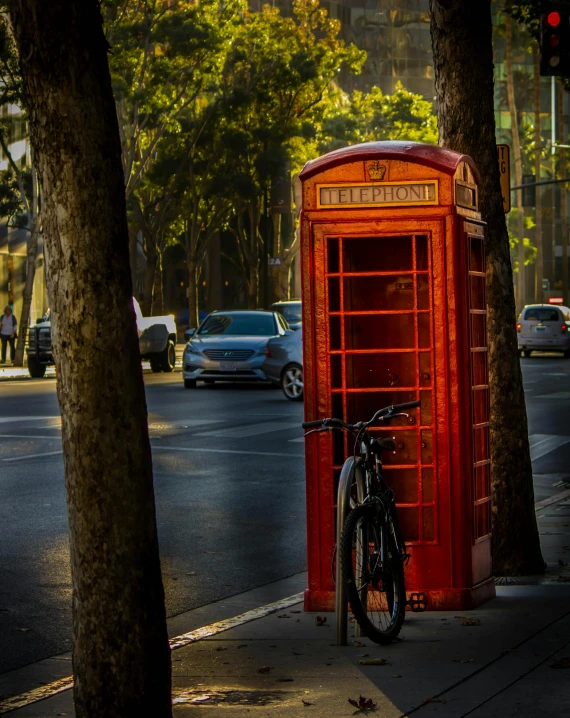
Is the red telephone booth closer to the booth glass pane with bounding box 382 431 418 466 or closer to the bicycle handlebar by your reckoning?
the booth glass pane with bounding box 382 431 418 466

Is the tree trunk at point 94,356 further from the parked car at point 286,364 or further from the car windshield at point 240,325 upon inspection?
the car windshield at point 240,325

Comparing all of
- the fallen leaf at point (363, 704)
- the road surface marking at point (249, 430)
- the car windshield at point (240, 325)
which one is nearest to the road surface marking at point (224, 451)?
the road surface marking at point (249, 430)

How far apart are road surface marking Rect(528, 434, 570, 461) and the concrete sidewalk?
8.46m

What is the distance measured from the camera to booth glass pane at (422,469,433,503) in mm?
7215

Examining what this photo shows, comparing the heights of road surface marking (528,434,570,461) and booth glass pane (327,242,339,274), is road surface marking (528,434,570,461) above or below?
below

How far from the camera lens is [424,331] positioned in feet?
24.0

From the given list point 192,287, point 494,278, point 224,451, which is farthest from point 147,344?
point 494,278

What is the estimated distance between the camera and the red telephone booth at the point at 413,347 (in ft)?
23.2

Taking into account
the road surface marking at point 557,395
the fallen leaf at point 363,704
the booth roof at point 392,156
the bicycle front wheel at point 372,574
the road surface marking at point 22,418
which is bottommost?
the road surface marking at point 557,395

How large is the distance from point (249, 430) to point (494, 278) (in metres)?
10.4

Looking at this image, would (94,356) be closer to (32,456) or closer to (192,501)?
(192,501)

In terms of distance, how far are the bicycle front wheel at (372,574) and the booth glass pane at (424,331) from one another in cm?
117

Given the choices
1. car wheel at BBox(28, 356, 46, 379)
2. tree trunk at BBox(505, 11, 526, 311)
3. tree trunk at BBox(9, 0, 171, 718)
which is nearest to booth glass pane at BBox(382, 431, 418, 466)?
tree trunk at BBox(9, 0, 171, 718)

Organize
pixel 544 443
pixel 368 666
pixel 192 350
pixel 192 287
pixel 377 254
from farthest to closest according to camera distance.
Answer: pixel 192 287 < pixel 192 350 < pixel 544 443 < pixel 377 254 < pixel 368 666
